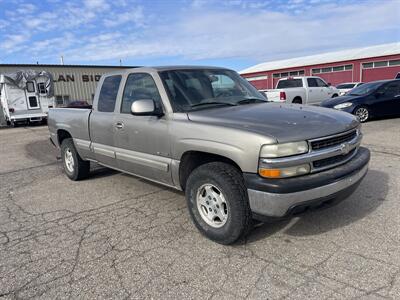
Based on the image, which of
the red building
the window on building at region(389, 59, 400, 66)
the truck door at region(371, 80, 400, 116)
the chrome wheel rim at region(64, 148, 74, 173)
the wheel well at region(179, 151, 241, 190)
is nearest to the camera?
the wheel well at region(179, 151, 241, 190)

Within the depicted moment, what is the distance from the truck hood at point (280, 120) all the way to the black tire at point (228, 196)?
1.46ft

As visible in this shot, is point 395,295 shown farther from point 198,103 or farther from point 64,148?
point 64,148

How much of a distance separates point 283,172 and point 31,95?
776 inches

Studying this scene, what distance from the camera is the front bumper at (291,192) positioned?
289 cm

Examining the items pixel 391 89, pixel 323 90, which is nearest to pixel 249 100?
pixel 391 89

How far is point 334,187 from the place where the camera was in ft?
10.1

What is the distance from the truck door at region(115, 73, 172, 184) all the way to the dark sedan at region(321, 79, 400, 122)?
9.13 m

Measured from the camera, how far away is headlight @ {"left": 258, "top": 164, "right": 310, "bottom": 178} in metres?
2.92

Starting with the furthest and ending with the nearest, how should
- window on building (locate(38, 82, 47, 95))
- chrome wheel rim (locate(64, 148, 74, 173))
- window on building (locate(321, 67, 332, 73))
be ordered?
window on building (locate(321, 67, 332, 73))
window on building (locate(38, 82, 47, 95))
chrome wheel rim (locate(64, 148, 74, 173))

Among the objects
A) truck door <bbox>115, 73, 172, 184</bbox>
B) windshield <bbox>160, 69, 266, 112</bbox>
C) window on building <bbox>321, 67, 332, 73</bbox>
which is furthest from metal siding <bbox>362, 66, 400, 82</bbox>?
truck door <bbox>115, 73, 172, 184</bbox>

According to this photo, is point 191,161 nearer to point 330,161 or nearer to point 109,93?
point 330,161

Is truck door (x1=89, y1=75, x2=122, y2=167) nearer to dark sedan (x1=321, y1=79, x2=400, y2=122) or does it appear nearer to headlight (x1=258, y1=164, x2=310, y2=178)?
headlight (x1=258, y1=164, x2=310, y2=178)

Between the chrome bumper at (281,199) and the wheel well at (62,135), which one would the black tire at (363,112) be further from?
the chrome bumper at (281,199)

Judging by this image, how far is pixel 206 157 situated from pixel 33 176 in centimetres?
467
